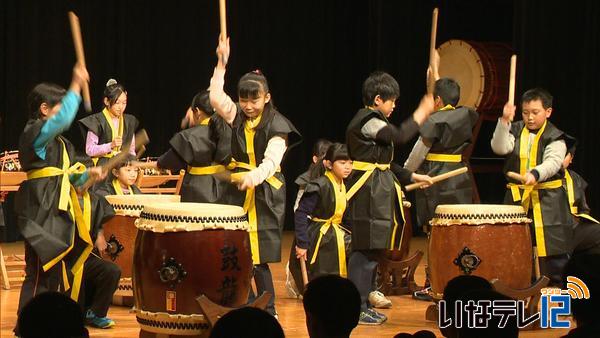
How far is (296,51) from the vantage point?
31.6 feet

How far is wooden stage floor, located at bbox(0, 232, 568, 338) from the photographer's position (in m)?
4.66

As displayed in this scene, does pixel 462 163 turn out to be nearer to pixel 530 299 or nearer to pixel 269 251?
pixel 530 299

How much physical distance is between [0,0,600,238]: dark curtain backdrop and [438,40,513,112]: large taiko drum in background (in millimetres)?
444

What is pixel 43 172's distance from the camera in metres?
4.33

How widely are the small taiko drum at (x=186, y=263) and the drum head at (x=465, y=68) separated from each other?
15.0 ft

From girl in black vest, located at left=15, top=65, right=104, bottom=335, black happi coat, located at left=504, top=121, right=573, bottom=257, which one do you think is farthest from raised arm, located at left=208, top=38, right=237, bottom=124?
black happi coat, located at left=504, top=121, right=573, bottom=257

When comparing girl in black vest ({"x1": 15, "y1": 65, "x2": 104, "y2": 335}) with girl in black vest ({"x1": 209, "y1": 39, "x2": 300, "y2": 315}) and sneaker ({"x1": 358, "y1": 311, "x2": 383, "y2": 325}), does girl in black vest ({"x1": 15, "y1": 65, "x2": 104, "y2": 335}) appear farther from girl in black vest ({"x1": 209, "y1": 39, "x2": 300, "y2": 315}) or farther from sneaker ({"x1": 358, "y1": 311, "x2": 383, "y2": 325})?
sneaker ({"x1": 358, "y1": 311, "x2": 383, "y2": 325})

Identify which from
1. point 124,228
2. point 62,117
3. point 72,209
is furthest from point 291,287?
point 62,117

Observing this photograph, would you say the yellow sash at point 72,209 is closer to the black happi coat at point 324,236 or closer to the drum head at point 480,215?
the black happi coat at point 324,236

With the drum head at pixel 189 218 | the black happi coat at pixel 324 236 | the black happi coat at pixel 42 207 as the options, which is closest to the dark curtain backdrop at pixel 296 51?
the black happi coat at pixel 324 236

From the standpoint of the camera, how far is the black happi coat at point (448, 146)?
5.48 m

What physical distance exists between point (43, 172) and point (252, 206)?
93 centimetres

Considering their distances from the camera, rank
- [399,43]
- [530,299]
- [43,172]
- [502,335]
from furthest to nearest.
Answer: [399,43] → [530,299] → [43,172] → [502,335]

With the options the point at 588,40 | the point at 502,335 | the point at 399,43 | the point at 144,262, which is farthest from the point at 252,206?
the point at 399,43
